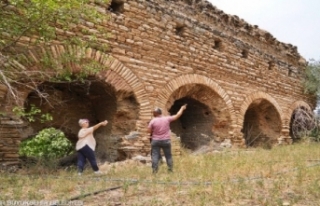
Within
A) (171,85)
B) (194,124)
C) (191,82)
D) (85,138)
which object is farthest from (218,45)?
(85,138)

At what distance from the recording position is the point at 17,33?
461 cm

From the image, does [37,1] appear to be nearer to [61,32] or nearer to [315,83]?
[61,32]

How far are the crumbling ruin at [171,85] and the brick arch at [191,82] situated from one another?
24mm

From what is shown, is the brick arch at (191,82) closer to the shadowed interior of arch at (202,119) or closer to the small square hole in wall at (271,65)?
the shadowed interior of arch at (202,119)

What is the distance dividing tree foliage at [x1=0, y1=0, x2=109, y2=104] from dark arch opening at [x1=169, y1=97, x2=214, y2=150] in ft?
12.8

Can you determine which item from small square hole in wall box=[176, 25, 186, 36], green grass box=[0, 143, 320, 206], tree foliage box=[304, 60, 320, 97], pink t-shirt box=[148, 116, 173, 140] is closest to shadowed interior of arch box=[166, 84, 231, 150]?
small square hole in wall box=[176, 25, 186, 36]

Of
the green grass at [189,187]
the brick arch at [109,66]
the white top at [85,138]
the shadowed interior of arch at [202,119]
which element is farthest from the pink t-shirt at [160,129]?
the shadowed interior of arch at [202,119]

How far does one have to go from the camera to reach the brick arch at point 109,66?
545 cm

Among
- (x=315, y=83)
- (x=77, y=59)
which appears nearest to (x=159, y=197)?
(x=77, y=59)

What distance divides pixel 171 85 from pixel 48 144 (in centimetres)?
315

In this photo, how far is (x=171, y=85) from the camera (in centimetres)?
766

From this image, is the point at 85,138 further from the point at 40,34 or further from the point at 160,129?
the point at 40,34

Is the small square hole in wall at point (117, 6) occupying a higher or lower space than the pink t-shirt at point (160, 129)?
higher

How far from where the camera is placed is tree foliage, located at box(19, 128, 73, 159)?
728 cm
